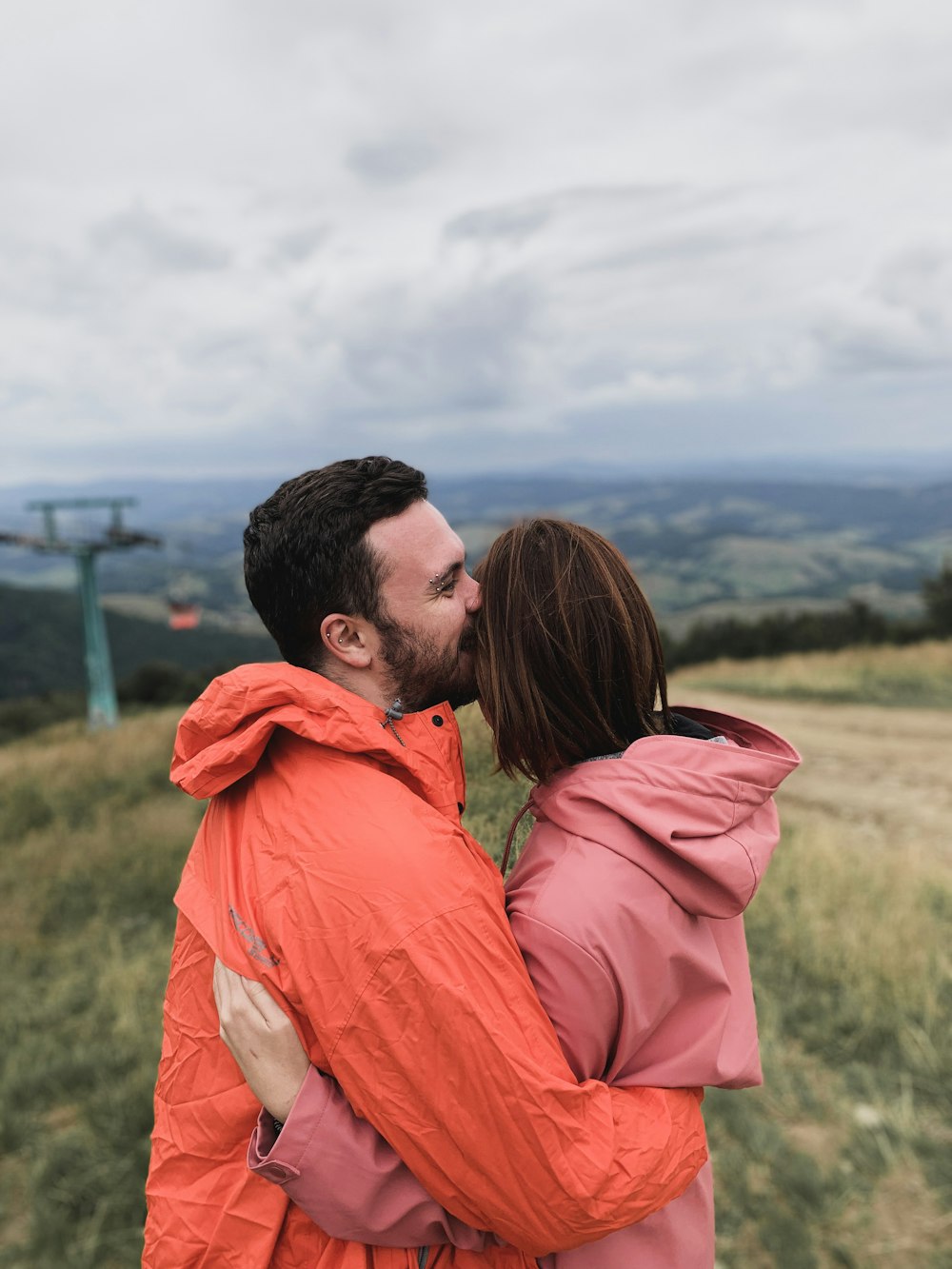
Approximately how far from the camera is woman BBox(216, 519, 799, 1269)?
1465 mm

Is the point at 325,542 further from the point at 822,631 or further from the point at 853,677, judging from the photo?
the point at 822,631

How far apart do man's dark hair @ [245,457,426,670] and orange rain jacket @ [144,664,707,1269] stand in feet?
0.83

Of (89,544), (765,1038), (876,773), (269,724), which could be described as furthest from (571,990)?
(89,544)

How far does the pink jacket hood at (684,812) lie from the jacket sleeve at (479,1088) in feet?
0.96

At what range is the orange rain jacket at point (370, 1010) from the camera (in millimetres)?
1353

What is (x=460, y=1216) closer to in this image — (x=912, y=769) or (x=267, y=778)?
(x=267, y=778)

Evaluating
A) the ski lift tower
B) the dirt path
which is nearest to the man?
the dirt path

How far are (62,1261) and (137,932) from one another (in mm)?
3274

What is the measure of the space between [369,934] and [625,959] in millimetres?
478

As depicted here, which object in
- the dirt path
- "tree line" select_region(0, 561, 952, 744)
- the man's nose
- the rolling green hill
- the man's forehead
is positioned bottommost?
the rolling green hill

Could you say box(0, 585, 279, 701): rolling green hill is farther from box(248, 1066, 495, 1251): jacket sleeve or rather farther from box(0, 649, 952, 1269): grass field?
box(248, 1066, 495, 1251): jacket sleeve

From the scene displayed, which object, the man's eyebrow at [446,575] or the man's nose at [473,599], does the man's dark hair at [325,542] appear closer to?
the man's eyebrow at [446,575]

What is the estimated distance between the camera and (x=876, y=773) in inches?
410

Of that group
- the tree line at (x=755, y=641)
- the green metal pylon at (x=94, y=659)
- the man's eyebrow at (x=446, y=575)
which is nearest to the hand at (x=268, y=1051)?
the man's eyebrow at (x=446, y=575)
